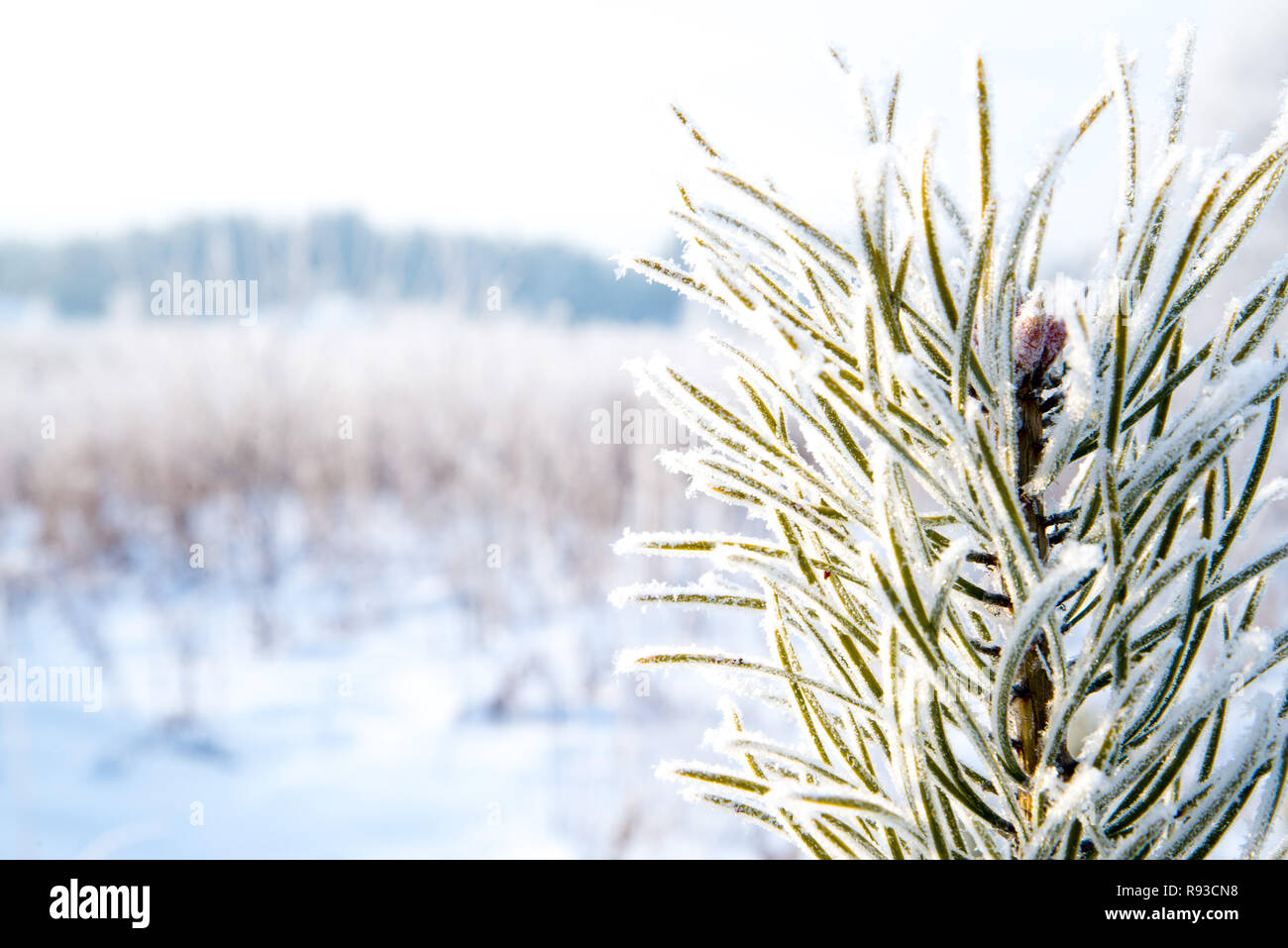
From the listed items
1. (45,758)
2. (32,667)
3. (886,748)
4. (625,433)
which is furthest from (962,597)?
(625,433)

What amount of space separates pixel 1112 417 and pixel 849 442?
8 cm

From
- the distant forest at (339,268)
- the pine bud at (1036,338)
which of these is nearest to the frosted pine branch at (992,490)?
the pine bud at (1036,338)

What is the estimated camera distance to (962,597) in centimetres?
31

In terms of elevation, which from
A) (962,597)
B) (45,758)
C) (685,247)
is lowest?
(45,758)

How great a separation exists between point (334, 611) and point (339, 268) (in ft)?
39.6

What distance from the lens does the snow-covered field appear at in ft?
6.19

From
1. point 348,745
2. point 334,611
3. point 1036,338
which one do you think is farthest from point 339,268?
point 1036,338

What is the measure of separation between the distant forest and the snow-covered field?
1.38 feet

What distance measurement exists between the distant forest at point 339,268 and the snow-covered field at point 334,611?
42cm

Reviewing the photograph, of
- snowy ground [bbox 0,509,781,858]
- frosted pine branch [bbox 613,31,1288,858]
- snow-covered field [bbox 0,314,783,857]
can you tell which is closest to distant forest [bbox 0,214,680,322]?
snow-covered field [bbox 0,314,783,857]

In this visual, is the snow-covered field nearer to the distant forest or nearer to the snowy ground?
the snowy ground

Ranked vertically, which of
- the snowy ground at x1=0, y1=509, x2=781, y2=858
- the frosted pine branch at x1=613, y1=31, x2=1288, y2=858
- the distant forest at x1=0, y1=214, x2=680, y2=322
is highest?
the distant forest at x1=0, y1=214, x2=680, y2=322

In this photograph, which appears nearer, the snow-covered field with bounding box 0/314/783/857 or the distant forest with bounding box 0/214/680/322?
the snow-covered field with bounding box 0/314/783/857
